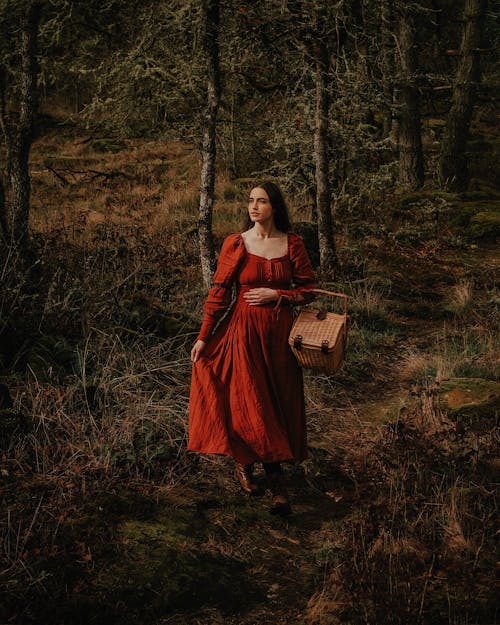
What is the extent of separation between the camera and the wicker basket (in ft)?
13.0

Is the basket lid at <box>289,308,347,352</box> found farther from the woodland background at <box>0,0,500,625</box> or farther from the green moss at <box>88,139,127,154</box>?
the green moss at <box>88,139,127,154</box>

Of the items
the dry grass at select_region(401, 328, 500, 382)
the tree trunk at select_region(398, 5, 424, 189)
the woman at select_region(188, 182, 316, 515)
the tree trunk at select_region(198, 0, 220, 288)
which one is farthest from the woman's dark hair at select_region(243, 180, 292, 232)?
the tree trunk at select_region(398, 5, 424, 189)

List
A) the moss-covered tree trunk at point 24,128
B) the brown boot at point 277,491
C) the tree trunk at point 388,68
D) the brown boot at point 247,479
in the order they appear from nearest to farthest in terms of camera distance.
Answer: the brown boot at point 277,491
the brown boot at point 247,479
the moss-covered tree trunk at point 24,128
the tree trunk at point 388,68

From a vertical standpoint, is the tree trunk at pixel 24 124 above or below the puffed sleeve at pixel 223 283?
above

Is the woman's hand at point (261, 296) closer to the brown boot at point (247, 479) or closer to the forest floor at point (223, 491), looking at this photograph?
the brown boot at point (247, 479)

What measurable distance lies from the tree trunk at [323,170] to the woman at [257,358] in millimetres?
5135

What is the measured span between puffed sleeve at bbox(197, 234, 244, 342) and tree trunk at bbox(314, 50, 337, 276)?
520 cm

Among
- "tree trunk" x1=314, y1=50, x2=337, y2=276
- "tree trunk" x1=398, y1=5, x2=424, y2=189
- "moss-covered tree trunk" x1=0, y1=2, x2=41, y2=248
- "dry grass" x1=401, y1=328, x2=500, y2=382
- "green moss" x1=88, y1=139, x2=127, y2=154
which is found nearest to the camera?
"dry grass" x1=401, y1=328, x2=500, y2=382

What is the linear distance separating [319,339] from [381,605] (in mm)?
1553

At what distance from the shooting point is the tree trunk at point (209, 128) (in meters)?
7.84

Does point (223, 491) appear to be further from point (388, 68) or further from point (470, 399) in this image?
point (388, 68)

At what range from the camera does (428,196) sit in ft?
45.0

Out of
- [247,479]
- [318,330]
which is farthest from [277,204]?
[247,479]

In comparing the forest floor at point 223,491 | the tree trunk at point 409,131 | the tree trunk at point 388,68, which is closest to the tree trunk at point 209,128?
the forest floor at point 223,491
